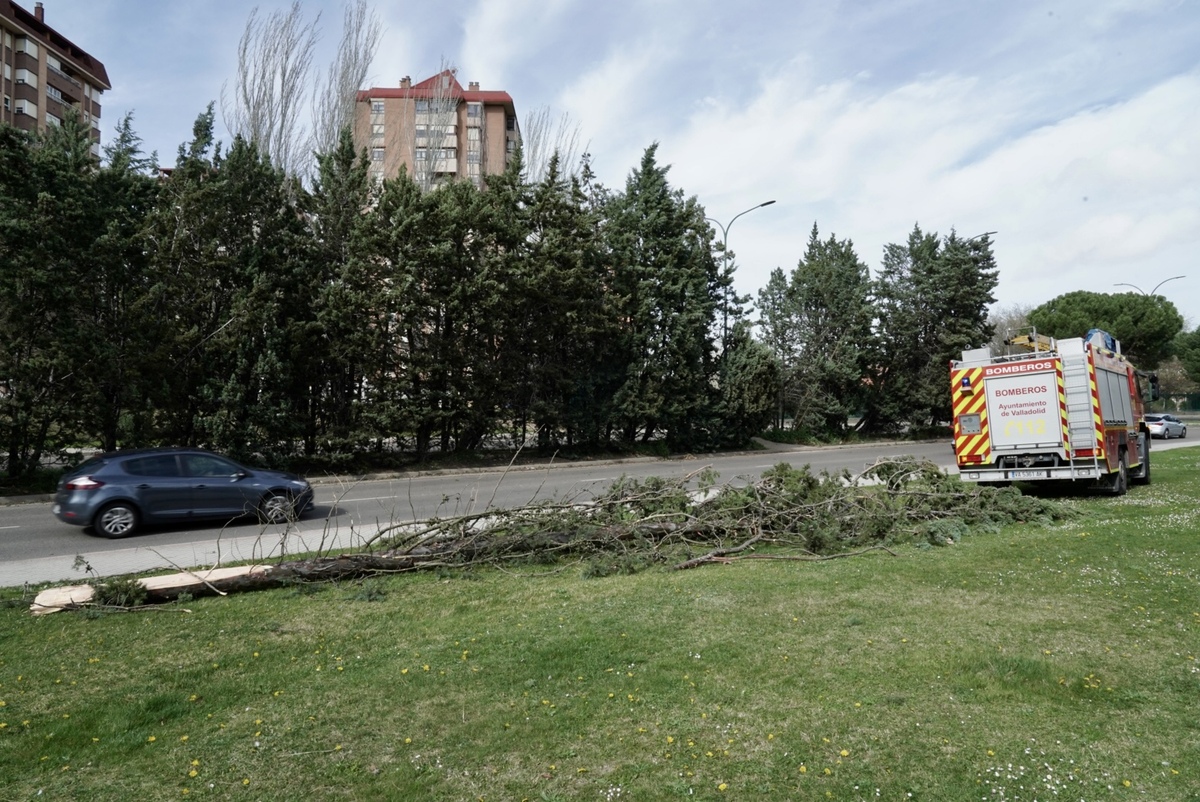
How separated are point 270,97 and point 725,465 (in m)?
25.7

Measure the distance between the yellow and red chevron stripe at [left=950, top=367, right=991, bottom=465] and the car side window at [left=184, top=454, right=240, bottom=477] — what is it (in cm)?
1313

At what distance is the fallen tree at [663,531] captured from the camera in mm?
→ 8094

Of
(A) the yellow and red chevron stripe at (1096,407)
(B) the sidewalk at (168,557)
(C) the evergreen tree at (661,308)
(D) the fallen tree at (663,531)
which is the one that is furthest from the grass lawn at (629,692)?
(C) the evergreen tree at (661,308)

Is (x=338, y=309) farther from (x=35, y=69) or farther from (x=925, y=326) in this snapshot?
(x=35, y=69)

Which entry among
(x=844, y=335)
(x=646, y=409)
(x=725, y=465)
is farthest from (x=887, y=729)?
(x=844, y=335)

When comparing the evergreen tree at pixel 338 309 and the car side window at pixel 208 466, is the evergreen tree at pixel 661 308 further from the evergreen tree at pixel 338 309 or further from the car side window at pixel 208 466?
the car side window at pixel 208 466

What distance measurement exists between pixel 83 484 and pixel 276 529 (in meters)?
2.98

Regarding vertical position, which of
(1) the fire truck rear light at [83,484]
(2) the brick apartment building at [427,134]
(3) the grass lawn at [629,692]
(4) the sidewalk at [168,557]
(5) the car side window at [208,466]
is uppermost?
(2) the brick apartment building at [427,134]

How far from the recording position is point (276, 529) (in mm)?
12562

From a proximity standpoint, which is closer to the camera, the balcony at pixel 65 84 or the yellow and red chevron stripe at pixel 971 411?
the yellow and red chevron stripe at pixel 971 411

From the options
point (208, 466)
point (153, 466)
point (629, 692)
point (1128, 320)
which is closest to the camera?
point (629, 692)

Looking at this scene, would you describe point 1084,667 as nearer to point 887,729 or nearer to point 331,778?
point 887,729

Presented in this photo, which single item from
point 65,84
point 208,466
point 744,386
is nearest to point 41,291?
point 208,466

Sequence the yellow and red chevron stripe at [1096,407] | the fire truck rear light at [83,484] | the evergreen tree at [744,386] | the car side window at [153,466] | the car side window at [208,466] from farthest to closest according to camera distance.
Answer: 1. the evergreen tree at [744,386]
2. the yellow and red chevron stripe at [1096,407]
3. the car side window at [208,466]
4. the car side window at [153,466]
5. the fire truck rear light at [83,484]
